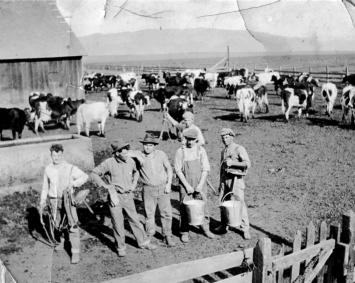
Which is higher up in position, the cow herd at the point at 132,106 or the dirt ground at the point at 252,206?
the cow herd at the point at 132,106

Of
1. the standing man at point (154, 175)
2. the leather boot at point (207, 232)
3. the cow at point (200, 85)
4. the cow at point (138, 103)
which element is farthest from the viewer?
the cow at point (200, 85)

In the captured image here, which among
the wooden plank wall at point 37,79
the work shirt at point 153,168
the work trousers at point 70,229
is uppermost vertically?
the wooden plank wall at point 37,79

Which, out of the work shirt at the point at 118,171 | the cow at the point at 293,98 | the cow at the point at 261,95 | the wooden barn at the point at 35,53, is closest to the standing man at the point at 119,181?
the work shirt at the point at 118,171

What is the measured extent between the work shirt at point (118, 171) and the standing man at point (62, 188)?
275 mm

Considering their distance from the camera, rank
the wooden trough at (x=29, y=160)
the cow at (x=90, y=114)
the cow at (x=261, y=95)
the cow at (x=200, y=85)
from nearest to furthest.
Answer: the wooden trough at (x=29, y=160), the cow at (x=90, y=114), the cow at (x=261, y=95), the cow at (x=200, y=85)

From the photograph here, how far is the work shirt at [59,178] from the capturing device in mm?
7090

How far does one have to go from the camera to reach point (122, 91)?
1029 inches

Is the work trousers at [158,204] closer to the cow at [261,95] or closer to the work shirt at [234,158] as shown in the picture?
the work shirt at [234,158]

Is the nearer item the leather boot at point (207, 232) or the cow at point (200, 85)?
the leather boot at point (207, 232)

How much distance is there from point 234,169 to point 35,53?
21300 millimetres

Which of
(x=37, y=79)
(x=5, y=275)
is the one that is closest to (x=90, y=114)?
(x=37, y=79)

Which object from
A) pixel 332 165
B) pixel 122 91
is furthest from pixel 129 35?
pixel 332 165

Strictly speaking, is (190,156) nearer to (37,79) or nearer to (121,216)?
(121,216)

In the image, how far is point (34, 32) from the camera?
27172 mm
